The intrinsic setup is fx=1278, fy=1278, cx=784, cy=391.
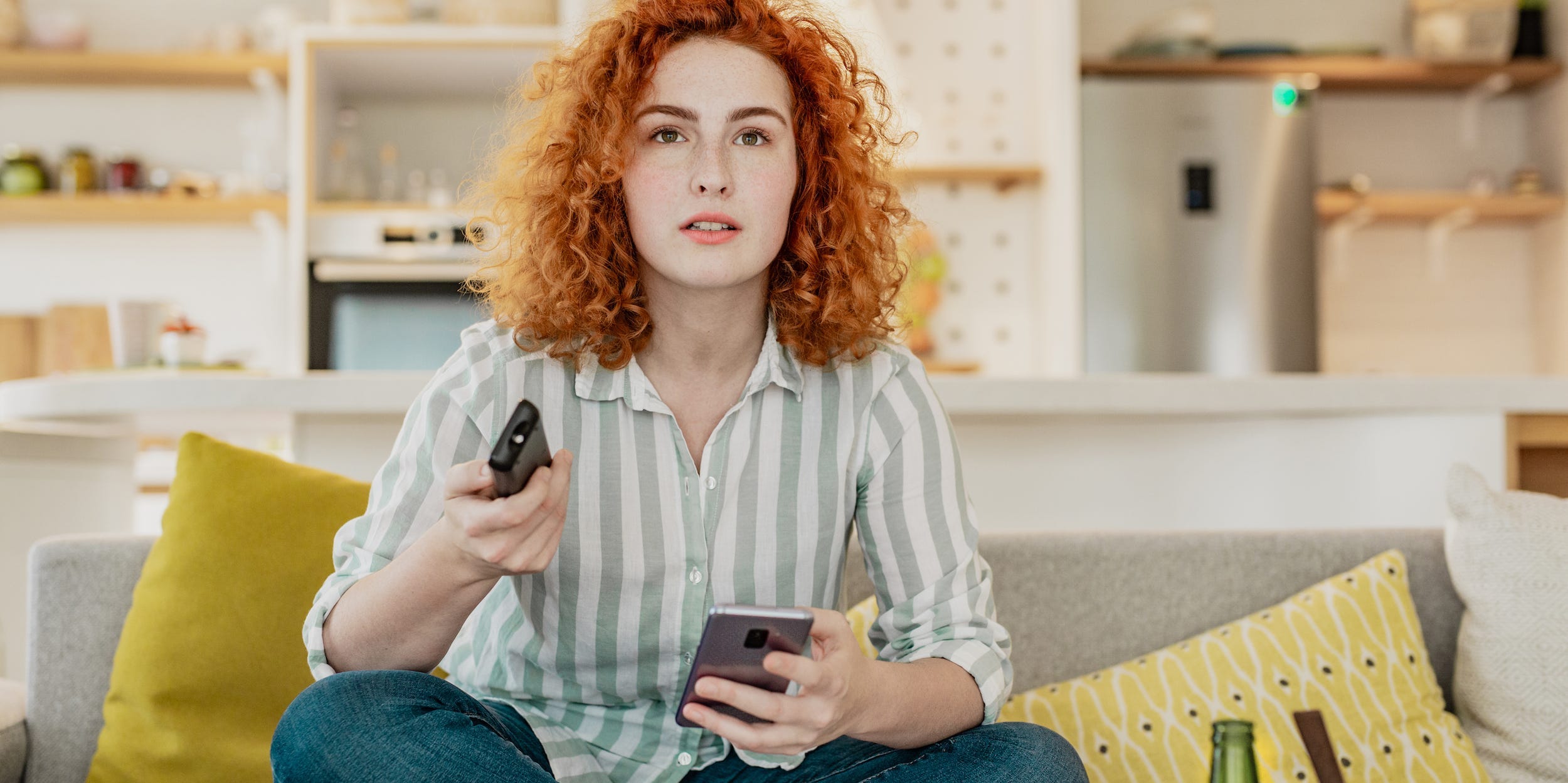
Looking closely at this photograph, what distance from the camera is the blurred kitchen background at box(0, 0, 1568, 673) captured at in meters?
3.72

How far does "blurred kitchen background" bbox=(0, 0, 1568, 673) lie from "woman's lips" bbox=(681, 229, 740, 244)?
2.49m

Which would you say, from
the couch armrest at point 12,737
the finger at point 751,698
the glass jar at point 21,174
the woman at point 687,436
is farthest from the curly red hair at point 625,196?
the glass jar at point 21,174

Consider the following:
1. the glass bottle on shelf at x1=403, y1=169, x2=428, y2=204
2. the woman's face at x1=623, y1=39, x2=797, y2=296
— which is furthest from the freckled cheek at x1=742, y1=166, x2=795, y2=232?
the glass bottle on shelf at x1=403, y1=169, x2=428, y2=204

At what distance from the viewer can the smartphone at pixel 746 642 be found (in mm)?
816

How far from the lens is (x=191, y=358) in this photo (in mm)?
2127

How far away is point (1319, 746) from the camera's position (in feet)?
3.97

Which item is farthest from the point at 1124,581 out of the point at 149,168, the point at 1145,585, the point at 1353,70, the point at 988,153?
the point at 149,168

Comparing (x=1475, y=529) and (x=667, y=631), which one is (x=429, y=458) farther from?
(x=1475, y=529)

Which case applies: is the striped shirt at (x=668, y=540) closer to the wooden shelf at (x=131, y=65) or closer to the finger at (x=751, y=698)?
the finger at (x=751, y=698)

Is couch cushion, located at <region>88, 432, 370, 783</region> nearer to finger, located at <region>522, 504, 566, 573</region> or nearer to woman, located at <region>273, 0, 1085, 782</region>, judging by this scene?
woman, located at <region>273, 0, 1085, 782</region>

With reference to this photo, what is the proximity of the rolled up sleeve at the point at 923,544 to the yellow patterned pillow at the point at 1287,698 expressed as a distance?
268 mm

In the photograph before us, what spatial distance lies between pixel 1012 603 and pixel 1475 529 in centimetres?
50

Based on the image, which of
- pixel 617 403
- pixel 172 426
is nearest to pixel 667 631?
pixel 617 403

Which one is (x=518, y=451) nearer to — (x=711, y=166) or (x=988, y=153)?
(x=711, y=166)
